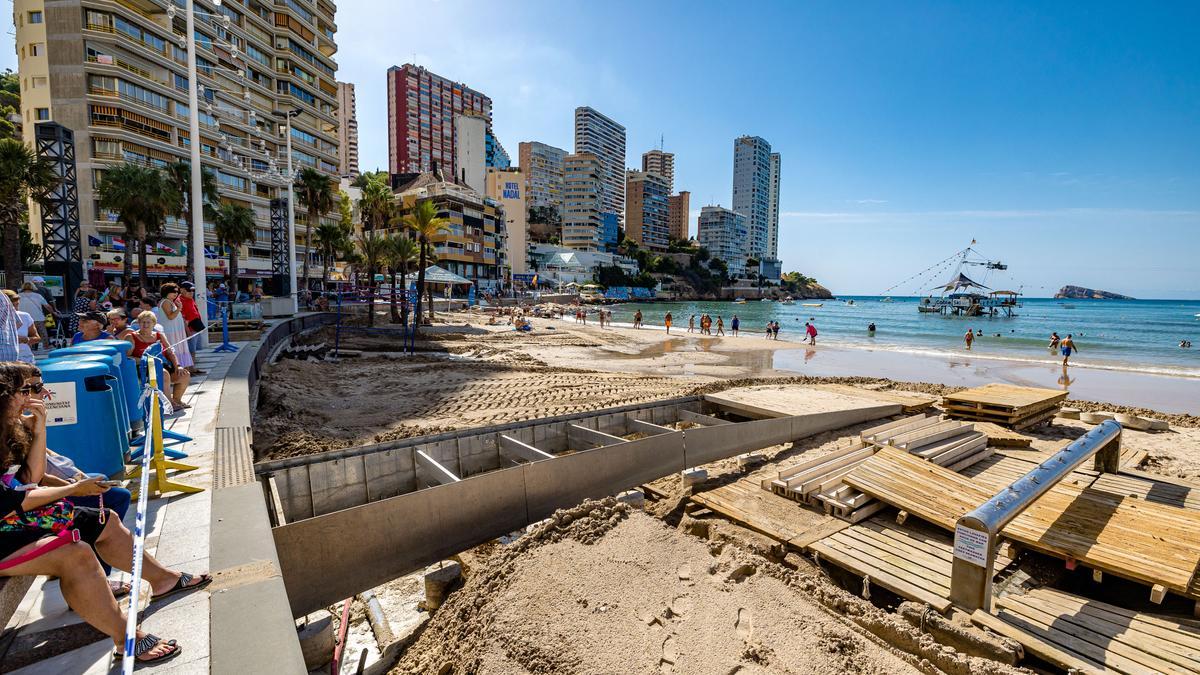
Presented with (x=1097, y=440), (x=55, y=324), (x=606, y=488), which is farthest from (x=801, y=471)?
(x=55, y=324)

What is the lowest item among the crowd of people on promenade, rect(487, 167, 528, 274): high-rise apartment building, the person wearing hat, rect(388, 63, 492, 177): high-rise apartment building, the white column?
the crowd of people on promenade

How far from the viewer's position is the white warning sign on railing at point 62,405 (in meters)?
4.49

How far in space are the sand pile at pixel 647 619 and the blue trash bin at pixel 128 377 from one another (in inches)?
187

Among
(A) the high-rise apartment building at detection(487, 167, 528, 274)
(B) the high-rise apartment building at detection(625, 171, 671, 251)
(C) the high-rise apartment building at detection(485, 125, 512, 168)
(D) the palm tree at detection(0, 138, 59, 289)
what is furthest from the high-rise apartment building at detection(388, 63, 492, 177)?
(D) the palm tree at detection(0, 138, 59, 289)

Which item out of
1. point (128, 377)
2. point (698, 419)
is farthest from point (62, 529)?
point (698, 419)

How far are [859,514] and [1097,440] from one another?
3.38 m

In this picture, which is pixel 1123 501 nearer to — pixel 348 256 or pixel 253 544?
pixel 253 544

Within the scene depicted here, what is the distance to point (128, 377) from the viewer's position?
644 centimetres

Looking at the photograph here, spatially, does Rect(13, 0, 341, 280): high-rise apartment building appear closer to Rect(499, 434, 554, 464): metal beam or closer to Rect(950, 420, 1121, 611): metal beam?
Rect(499, 434, 554, 464): metal beam

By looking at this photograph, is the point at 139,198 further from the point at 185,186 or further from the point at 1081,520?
the point at 1081,520

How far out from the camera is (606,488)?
8266 mm

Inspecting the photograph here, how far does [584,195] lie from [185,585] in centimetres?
15759

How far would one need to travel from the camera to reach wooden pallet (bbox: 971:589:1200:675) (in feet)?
15.1

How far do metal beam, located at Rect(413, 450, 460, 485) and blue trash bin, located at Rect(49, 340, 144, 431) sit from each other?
3.46m
